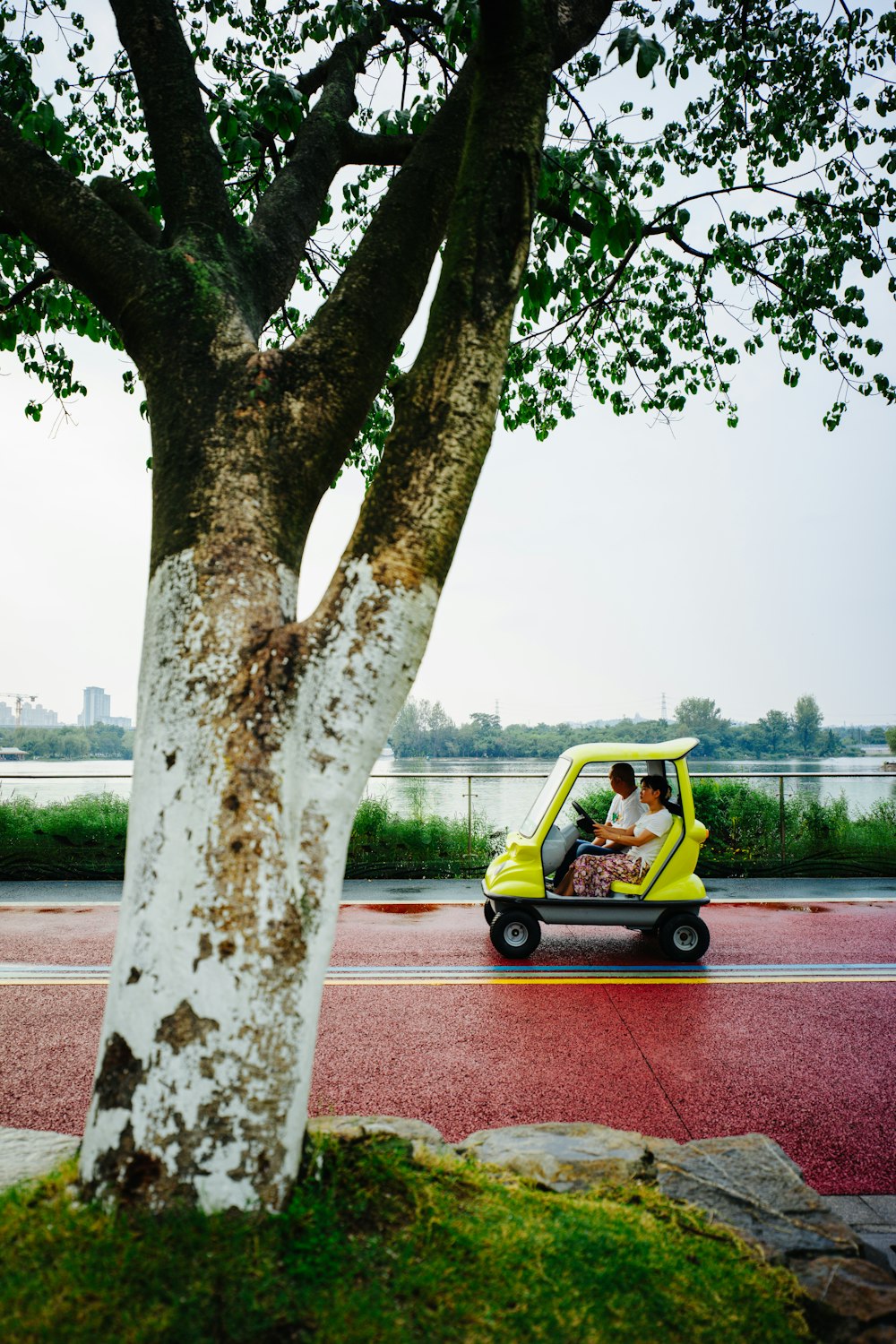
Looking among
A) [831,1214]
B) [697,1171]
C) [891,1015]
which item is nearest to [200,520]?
[697,1171]

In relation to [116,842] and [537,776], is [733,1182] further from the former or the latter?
[116,842]

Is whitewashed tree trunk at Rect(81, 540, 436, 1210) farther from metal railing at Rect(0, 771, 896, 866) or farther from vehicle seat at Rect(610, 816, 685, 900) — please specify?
metal railing at Rect(0, 771, 896, 866)

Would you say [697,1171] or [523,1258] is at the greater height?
[523,1258]

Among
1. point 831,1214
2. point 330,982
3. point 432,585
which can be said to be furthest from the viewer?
point 330,982

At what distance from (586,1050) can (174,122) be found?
18.6 ft

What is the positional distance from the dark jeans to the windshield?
1.27ft

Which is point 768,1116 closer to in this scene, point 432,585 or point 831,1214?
point 831,1214

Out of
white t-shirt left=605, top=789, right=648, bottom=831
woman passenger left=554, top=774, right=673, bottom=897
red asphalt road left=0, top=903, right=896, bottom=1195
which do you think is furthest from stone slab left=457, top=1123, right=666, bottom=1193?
white t-shirt left=605, top=789, right=648, bottom=831

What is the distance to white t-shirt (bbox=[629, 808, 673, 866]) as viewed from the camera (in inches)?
287

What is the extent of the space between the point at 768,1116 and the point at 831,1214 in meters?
1.55

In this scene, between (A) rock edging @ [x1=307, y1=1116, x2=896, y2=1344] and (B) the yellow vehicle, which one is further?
(B) the yellow vehicle

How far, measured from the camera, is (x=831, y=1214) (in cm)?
290

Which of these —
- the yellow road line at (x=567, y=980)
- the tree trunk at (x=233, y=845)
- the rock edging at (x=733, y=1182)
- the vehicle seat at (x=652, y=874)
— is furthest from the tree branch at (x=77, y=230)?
the vehicle seat at (x=652, y=874)

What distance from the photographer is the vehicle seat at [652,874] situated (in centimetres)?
Answer: 723
